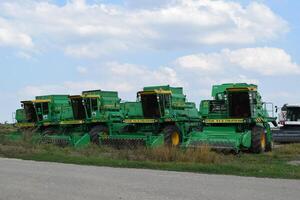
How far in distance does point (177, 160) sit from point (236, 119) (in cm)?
880

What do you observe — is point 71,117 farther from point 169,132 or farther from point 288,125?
point 288,125

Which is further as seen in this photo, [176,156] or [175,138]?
[175,138]

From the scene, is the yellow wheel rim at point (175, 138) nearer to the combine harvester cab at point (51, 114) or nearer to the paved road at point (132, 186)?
the combine harvester cab at point (51, 114)

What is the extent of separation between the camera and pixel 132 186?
14148 millimetres

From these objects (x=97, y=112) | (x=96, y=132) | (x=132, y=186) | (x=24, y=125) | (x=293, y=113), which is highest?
(x=97, y=112)

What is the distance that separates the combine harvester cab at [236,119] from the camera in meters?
29.5

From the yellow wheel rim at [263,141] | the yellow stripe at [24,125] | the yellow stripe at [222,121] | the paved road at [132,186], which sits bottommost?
the paved road at [132,186]

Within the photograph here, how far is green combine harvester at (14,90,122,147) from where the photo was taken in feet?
112

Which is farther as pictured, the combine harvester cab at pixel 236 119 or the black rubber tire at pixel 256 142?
the black rubber tire at pixel 256 142

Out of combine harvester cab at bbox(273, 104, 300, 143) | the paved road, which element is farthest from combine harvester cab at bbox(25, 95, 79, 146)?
the paved road

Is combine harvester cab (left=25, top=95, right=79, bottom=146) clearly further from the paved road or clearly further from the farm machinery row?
the paved road

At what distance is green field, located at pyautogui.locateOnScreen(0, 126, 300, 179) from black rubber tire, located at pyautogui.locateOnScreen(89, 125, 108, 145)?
7.47 feet

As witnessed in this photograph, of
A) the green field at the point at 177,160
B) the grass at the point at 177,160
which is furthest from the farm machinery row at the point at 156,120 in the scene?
the green field at the point at 177,160

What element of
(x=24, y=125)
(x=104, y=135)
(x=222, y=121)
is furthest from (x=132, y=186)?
(x=24, y=125)
